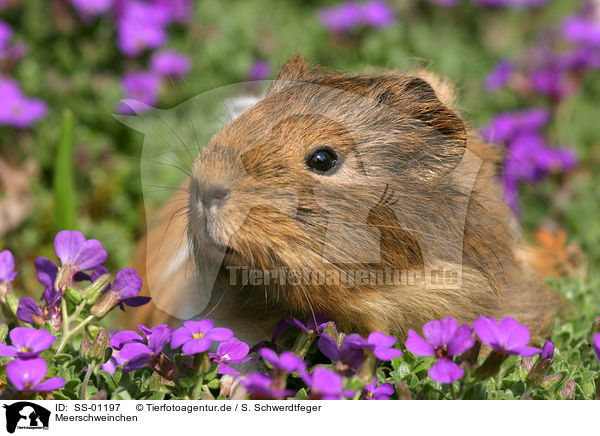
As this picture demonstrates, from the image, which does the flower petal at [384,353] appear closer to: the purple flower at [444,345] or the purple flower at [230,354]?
the purple flower at [444,345]

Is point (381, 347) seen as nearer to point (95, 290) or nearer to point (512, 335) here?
point (512, 335)

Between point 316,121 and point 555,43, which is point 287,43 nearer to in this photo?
point 555,43

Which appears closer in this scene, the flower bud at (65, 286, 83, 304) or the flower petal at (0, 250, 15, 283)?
the flower bud at (65, 286, 83, 304)

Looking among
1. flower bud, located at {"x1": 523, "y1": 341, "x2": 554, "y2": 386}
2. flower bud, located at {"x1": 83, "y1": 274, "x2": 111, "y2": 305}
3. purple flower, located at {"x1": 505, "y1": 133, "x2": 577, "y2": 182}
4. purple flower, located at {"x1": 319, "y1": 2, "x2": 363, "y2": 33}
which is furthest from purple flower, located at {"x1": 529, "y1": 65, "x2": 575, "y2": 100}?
flower bud, located at {"x1": 83, "y1": 274, "x2": 111, "y2": 305}

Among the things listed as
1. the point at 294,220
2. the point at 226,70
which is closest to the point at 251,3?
the point at 226,70

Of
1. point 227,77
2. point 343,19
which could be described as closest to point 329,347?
point 227,77

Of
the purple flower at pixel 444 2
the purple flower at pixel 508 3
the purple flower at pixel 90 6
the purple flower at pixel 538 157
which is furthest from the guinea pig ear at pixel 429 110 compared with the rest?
the purple flower at pixel 508 3

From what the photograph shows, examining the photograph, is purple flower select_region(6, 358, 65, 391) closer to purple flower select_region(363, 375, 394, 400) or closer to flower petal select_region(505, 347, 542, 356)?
purple flower select_region(363, 375, 394, 400)
